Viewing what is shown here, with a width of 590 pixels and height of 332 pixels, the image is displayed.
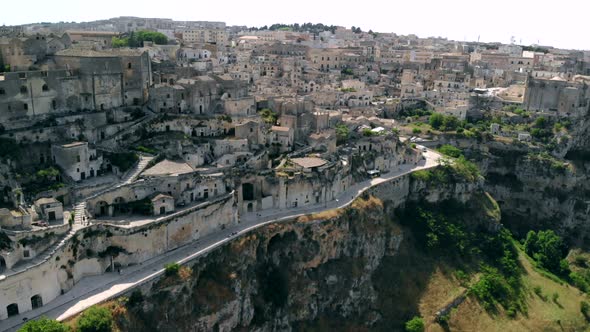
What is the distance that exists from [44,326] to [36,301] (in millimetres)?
4052

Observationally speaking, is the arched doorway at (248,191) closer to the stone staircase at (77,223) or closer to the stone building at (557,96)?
the stone staircase at (77,223)

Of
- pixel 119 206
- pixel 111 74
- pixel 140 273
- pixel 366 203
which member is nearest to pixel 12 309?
pixel 140 273

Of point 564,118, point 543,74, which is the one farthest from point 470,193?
point 543,74

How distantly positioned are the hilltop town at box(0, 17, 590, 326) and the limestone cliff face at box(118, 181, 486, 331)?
10.1ft

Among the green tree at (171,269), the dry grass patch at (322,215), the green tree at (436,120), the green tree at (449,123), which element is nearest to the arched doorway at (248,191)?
the dry grass patch at (322,215)

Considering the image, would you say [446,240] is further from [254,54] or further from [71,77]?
[254,54]

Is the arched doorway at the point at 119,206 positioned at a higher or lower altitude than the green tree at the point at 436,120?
lower

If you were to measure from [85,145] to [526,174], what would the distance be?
5522 cm

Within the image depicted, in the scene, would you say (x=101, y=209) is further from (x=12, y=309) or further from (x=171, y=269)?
(x=12, y=309)

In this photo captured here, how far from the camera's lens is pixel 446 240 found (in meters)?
57.7

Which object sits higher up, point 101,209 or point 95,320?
point 101,209

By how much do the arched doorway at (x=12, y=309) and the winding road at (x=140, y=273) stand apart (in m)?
0.26

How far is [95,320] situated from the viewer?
32.1 m

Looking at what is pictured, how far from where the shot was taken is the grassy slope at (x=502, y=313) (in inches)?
1981
